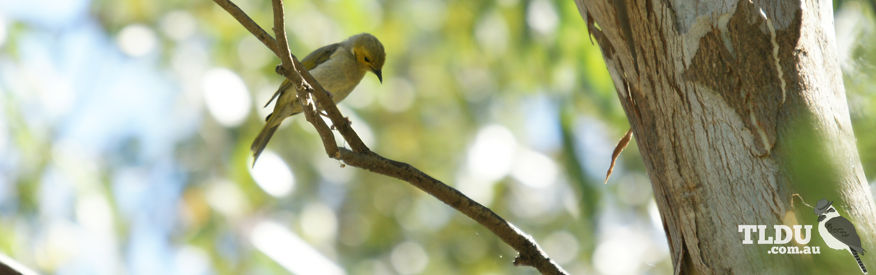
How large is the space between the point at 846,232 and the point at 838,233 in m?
0.01

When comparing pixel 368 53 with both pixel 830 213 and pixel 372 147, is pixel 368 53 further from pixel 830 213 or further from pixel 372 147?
pixel 830 213

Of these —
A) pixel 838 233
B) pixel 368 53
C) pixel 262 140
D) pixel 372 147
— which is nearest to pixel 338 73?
pixel 368 53

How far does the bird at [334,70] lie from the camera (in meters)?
3.46

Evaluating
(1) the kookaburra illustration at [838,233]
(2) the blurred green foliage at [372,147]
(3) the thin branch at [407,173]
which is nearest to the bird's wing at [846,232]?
(1) the kookaburra illustration at [838,233]

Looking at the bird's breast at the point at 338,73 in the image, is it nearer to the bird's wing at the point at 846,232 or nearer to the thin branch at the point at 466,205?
the thin branch at the point at 466,205

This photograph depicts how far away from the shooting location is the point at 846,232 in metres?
1.24

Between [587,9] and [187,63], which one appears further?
[187,63]

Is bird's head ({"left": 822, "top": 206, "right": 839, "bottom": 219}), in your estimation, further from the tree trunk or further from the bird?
the bird

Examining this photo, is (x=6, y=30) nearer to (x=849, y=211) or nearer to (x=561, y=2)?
(x=561, y=2)

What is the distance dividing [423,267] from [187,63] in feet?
6.89

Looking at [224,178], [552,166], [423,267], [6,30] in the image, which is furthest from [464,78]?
[6,30]

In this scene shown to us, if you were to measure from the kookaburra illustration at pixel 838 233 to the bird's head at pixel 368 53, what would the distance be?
2.68 meters

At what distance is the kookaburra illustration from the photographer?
1.23m

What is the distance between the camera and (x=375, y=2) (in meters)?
5.14
